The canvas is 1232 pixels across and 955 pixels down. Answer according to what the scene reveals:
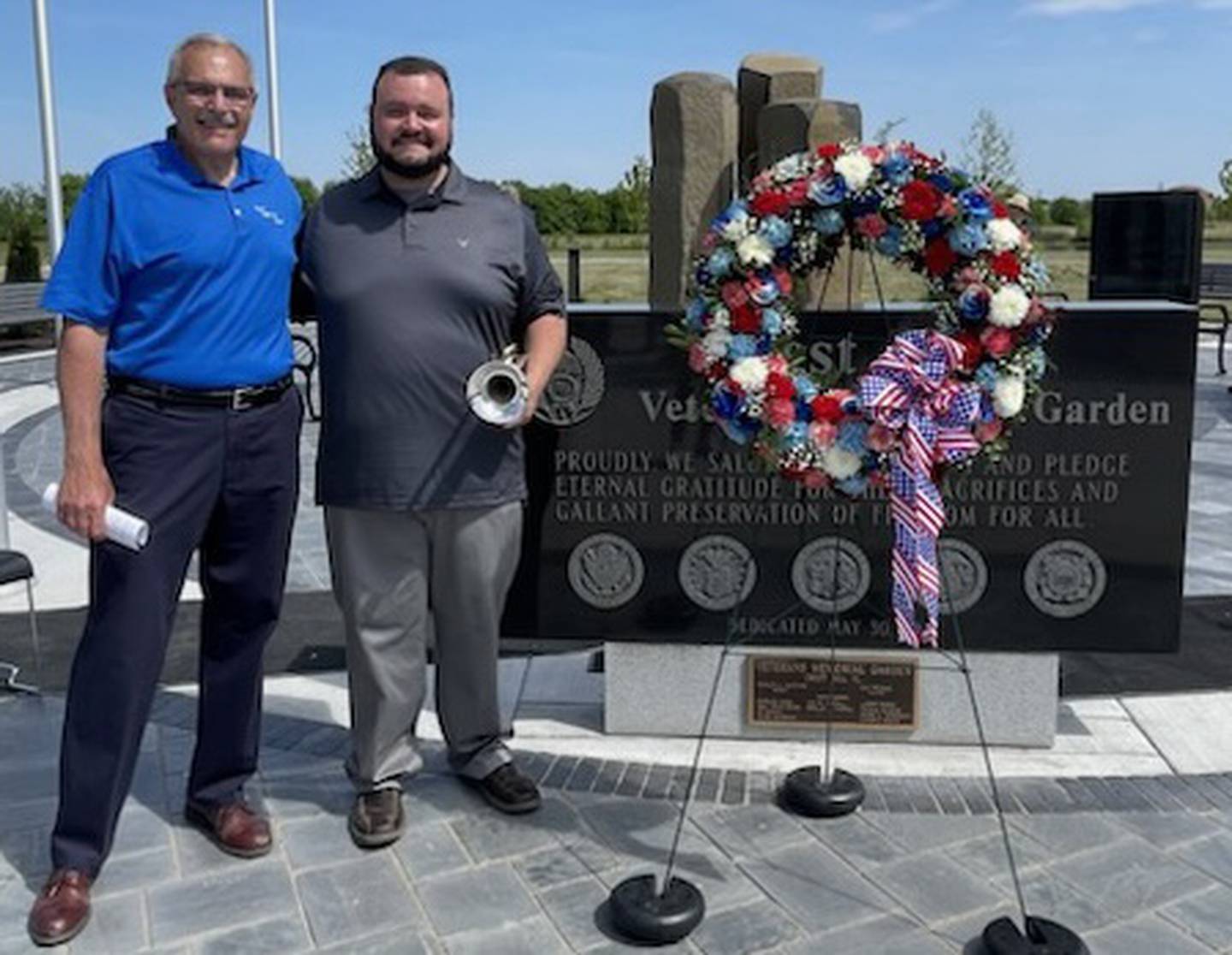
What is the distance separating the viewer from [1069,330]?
12.8 feet

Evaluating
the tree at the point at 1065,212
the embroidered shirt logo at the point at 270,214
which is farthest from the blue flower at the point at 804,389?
the tree at the point at 1065,212

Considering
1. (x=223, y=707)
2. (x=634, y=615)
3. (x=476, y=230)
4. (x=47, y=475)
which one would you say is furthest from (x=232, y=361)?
(x=47, y=475)

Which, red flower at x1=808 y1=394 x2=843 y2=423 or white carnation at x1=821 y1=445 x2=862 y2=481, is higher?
red flower at x1=808 y1=394 x2=843 y2=423

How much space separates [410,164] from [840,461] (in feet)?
4.38

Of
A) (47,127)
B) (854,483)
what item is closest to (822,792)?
(854,483)

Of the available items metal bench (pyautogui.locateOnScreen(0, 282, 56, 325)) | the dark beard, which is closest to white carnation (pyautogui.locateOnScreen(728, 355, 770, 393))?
the dark beard

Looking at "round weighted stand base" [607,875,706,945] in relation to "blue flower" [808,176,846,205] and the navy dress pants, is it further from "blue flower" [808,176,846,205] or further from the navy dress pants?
"blue flower" [808,176,846,205]

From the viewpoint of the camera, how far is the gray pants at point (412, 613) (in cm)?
348

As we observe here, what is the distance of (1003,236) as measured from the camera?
3.15m

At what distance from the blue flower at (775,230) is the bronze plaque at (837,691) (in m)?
1.57

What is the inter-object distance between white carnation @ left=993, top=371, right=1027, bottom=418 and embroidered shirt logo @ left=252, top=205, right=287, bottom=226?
1848 millimetres

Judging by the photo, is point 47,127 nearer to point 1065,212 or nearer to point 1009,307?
point 1009,307

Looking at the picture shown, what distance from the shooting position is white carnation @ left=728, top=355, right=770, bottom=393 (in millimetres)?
3180

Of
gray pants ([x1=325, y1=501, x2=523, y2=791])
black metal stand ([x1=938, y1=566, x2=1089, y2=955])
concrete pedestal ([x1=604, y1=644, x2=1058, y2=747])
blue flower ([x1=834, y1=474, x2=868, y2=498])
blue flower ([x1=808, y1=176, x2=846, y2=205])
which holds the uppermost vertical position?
blue flower ([x1=808, y1=176, x2=846, y2=205])
